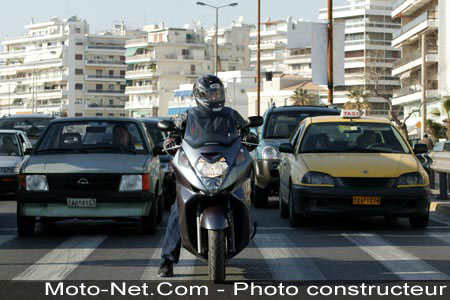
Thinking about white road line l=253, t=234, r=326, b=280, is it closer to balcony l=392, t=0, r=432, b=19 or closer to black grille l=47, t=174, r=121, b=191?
black grille l=47, t=174, r=121, b=191

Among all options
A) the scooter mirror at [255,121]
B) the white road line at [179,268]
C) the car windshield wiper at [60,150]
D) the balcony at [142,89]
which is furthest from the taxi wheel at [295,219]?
the balcony at [142,89]

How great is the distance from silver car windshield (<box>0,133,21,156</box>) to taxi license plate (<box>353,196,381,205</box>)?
414 inches

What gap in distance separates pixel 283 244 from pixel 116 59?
185679 mm

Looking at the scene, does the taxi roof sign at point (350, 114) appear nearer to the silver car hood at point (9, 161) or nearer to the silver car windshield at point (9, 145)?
the silver car hood at point (9, 161)

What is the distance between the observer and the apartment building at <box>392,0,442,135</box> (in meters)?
74.9

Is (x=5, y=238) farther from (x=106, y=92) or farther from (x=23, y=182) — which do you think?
(x=106, y=92)

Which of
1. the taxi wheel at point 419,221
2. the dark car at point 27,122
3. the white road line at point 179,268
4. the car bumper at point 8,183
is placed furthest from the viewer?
the dark car at point 27,122

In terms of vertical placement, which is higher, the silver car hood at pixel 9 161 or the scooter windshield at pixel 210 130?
the scooter windshield at pixel 210 130

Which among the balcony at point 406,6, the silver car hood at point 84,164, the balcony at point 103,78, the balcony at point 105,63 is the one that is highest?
the balcony at point 406,6

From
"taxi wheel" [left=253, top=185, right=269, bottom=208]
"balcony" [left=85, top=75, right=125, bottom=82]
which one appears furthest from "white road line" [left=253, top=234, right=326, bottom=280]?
"balcony" [left=85, top=75, right=125, bottom=82]

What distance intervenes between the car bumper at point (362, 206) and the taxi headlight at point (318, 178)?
0.33 feet

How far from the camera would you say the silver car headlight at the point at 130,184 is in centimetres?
1352

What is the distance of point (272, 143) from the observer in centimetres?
2028

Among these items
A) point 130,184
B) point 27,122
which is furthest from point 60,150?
point 27,122
